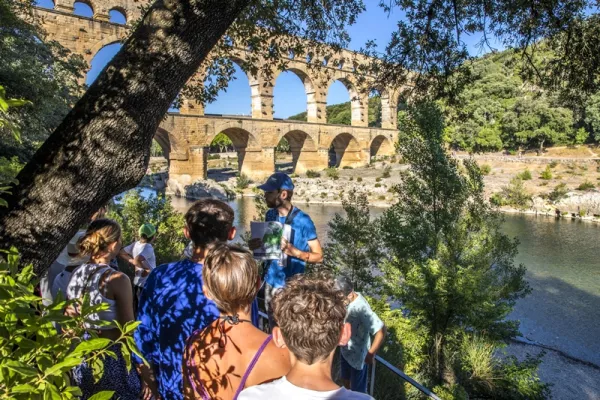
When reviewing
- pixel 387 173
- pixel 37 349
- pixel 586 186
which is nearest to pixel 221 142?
pixel 387 173

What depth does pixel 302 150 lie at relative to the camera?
1296 inches

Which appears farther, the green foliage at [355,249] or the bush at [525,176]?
the bush at [525,176]

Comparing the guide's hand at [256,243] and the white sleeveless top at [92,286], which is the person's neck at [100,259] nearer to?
the white sleeveless top at [92,286]

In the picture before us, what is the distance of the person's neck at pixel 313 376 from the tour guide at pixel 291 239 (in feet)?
4.67

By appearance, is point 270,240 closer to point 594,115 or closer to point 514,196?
point 514,196

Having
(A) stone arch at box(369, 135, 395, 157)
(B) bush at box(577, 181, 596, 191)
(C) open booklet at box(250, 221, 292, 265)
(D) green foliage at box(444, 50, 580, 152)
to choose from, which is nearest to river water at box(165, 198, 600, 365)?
(B) bush at box(577, 181, 596, 191)

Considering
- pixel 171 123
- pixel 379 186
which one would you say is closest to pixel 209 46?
pixel 171 123

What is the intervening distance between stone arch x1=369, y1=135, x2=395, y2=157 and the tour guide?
36333 millimetres

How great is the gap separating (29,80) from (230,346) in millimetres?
7757

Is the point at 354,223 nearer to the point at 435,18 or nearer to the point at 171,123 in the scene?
the point at 435,18

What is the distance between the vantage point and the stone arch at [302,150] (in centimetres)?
3250

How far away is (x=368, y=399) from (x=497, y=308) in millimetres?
7764

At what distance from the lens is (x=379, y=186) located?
86.3ft

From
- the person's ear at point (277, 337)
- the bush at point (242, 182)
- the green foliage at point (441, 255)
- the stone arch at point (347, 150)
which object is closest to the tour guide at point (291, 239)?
the person's ear at point (277, 337)
